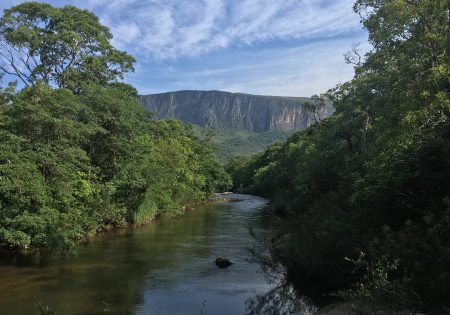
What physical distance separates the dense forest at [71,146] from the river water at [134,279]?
→ 177 cm

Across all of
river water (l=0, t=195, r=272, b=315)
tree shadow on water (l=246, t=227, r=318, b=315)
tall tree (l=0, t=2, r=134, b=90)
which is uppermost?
tall tree (l=0, t=2, r=134, b=90)

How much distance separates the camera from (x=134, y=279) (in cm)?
2203

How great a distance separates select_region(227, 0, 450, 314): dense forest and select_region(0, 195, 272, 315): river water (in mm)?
3302

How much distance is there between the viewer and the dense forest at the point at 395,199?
33.4 ft

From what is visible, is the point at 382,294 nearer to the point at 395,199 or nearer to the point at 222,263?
the point at 395,199

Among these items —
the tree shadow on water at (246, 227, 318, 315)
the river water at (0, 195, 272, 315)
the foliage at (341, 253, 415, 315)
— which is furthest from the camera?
the river water at (0, 195, 272, 315)

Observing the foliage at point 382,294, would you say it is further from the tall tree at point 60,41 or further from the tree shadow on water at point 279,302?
the tall tree at point 60,41

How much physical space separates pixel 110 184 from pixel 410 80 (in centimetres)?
2392

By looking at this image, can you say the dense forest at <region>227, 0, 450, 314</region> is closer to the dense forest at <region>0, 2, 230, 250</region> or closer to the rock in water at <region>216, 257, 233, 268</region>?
the rock in water at <region>216, 257, 233, 268</region>

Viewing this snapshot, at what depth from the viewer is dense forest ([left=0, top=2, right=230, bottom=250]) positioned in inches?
949

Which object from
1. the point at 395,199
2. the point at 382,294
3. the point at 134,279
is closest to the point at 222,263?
the point at 134,279

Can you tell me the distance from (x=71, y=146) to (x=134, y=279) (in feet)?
38.0

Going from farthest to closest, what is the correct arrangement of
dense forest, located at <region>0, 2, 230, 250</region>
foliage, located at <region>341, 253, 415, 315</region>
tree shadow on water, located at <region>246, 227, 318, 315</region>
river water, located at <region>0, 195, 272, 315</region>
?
dense forest, located at <region>0, 2, 230, 250</region>
river water, located at <region>0, 195, 272, 315</region>
tree shadow on water, located at <region>246, 227, 318, 315</region>
foliage, located at <region>341, 253, 415, 315</region>

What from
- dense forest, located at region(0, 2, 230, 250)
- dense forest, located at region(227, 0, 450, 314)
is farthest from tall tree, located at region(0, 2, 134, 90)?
dense forest, located at region(227, 0, 450, 314)
